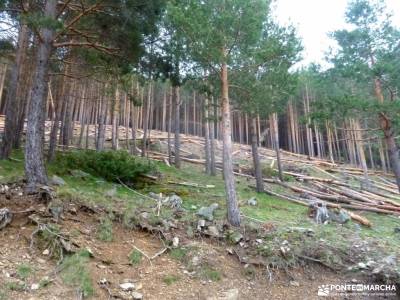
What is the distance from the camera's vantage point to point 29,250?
4598 mm

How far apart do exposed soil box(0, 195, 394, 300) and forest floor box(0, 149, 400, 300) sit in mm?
15

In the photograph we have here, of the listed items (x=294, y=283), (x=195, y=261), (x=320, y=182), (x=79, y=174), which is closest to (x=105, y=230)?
(x=195, y=261)

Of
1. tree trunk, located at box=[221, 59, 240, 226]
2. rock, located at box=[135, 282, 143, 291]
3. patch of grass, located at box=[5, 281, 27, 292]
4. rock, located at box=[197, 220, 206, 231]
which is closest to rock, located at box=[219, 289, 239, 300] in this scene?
rock, located at box=[135, 282, 143, 291]

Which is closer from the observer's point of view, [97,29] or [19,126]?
[97,29]

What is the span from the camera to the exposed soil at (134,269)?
421 centimetres

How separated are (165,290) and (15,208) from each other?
291 cm

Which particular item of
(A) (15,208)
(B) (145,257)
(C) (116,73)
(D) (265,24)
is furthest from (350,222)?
(A) (15,208)

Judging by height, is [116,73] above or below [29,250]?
above

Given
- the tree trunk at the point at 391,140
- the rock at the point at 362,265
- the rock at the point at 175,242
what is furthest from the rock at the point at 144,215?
the tree trunk at the point at 391,140

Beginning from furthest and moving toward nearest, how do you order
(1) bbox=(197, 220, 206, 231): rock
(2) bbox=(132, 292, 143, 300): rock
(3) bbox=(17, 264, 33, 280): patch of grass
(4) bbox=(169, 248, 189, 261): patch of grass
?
(1) bbox=(197, 220, 206, 231): rock
(4) bbox=(169, 248, 189, 261): patch of grass
(2) bbox=(132, 292, 143, 300): rock
(3) bbox=(17, 264, 33, 280): patch of grass

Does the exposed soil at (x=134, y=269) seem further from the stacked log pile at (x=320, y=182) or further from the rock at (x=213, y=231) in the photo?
the stacked log pile at (x=320, y=182)

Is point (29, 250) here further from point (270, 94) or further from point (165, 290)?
point (270, 94)

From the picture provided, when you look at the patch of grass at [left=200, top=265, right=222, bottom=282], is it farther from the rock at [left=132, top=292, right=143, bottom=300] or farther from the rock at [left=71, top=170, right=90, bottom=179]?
the rock at [left=71, top=170, right=90, bottom=179]

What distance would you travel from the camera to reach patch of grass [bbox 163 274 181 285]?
15.4ft
